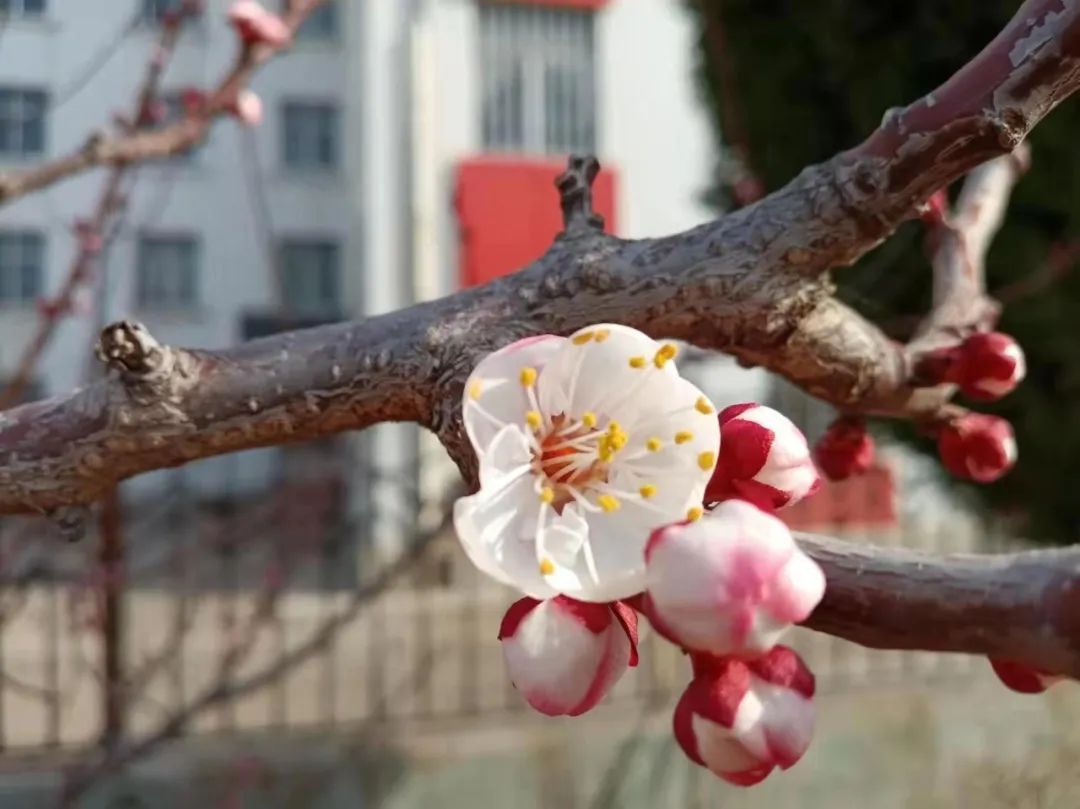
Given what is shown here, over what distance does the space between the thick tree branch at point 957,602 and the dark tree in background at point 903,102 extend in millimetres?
1984

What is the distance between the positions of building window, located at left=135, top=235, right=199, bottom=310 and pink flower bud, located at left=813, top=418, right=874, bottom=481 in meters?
8.62

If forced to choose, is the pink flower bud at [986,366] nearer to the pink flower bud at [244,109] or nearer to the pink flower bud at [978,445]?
the pink flower bud at [978,445]

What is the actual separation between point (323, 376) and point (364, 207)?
763cm

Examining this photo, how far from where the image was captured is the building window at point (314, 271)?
920 cm

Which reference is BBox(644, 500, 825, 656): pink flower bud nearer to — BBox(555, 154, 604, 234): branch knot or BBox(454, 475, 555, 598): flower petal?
BBox(454, 475, 555, 598): flower petal

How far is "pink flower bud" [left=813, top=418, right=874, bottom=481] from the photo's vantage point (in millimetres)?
859

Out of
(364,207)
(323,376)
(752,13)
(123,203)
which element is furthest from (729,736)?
(364,207)

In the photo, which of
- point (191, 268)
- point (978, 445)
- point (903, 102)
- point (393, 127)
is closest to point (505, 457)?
point (978, 445)

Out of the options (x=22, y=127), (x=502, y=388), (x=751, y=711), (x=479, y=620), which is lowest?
(x=479, y=620)

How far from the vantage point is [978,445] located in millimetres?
850

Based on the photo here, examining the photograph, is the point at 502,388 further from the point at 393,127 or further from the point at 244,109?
the point at 393,127

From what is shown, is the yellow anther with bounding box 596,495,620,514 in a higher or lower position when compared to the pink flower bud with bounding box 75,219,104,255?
lower

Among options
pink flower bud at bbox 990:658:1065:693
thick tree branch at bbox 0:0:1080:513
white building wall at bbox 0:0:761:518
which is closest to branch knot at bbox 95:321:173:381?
thick tree branch at bbox 0:0:1080:513

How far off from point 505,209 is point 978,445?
21.2 feet
